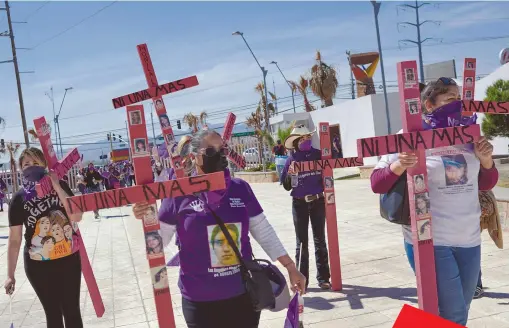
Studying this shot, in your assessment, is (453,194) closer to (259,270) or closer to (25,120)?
(259,270)

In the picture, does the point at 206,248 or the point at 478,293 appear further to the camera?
the point at 478,293

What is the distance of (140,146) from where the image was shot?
2820 millimetres

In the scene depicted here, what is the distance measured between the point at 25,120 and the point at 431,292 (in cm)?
2501

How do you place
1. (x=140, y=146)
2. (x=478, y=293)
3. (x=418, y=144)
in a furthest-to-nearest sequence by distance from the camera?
1. (x=478, y=293)
2. (x=418, y=144)
3. (x=140, y=146)

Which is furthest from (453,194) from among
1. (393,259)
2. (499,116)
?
(499,116)

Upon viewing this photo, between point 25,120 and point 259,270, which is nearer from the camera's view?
point 259,270

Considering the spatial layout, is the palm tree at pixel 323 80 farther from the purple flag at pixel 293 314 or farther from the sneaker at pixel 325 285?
the purple flag at pixel 293 314

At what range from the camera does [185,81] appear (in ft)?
16.1

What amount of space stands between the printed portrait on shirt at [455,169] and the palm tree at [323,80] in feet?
118

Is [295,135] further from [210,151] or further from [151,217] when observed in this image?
[151,217]

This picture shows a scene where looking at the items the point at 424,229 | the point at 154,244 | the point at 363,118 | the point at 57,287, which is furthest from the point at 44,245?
the point at 363,118

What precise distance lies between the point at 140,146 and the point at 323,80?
36.9m

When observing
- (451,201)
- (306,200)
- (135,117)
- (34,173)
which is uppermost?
(135,117)

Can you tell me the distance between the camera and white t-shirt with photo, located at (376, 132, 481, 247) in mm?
3344
